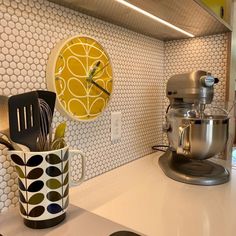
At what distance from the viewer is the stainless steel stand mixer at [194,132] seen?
76 centimetres

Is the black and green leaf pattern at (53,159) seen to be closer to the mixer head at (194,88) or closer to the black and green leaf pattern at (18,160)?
the black and green leaf pattern at (18,160)

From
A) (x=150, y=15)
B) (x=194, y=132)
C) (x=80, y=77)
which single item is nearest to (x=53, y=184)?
(x=80, y=77)

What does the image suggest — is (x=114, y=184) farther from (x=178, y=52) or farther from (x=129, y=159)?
(x=178, y=52)

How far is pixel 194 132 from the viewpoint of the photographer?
2.50 ft

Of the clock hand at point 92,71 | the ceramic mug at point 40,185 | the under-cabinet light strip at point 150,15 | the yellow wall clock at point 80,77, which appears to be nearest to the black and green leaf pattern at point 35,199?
the ceramic mug at point 40,185

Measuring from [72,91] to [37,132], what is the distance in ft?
0.82

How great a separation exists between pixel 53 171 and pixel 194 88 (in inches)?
21.8

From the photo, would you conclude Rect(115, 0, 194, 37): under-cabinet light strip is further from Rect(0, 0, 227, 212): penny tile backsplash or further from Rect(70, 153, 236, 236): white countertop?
Rect(70, 153, 236, 236): white countertop

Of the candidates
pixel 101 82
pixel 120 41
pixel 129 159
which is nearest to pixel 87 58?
pixel 101 82

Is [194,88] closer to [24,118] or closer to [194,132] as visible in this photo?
[194,132]

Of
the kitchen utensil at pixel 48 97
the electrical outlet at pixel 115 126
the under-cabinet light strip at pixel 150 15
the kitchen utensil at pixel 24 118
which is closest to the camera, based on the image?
the kitchen utensil at pixel 24 118

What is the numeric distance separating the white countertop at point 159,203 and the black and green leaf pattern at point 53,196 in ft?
0.41

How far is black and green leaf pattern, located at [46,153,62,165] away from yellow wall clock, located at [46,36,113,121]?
0.21 metres

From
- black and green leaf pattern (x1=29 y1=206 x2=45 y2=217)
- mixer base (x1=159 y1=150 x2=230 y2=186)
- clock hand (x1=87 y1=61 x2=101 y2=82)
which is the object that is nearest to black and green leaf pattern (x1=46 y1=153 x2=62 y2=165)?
black and green leaf pattern (x1=29 y1=206 x2=45 y2=217)
